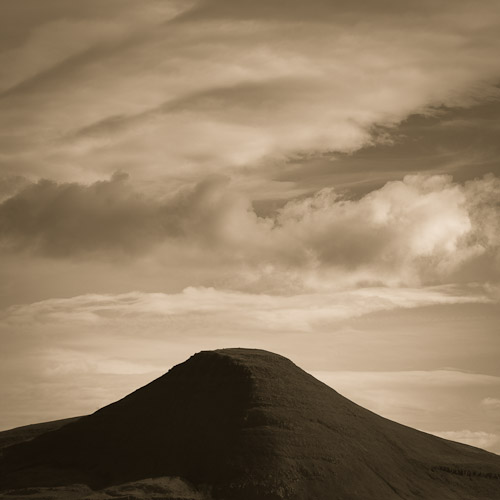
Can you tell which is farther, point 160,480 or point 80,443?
point 80,443

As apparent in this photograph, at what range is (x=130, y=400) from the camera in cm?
12131

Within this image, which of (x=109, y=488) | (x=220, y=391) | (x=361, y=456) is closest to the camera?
(x=109, y=488)

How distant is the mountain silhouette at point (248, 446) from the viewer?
326 ft

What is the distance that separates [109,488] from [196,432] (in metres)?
14.6

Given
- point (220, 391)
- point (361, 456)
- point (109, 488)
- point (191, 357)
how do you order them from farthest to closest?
point (191, 357), point (220, 391), point (361, 456), point (109, 488)

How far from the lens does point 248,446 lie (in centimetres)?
10281

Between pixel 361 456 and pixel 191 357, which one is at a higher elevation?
pixel 191 357

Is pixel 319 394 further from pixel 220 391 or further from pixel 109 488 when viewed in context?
pixel 109 488

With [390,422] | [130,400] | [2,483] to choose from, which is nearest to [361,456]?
[390,422]

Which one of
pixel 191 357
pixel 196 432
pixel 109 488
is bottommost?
pixel 109 488

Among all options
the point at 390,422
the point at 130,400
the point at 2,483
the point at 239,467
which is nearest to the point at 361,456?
the point at 239,467

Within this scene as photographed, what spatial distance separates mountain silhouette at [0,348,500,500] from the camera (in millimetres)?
99250

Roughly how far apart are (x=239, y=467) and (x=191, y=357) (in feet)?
89.0

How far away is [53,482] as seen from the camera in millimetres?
103812
